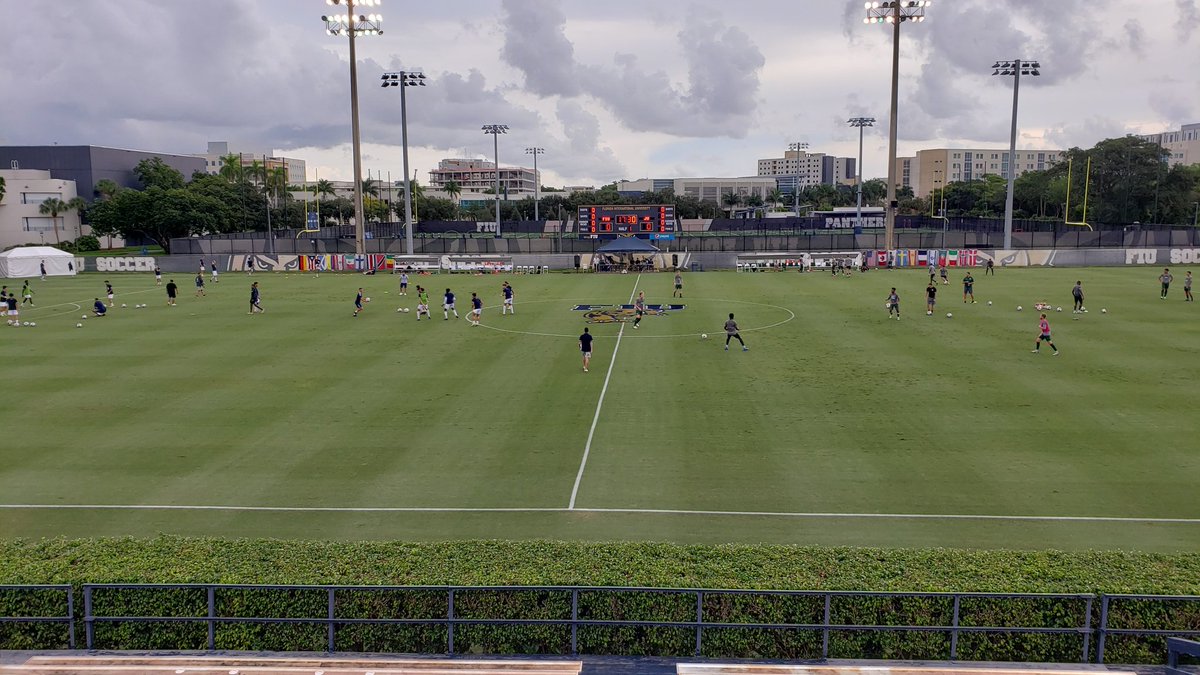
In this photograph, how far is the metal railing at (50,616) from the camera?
9742 mm

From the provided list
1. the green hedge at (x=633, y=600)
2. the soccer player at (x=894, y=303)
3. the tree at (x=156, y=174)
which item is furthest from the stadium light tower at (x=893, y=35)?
the tree at (x=156, y=174)

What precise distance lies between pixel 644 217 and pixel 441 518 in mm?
62457

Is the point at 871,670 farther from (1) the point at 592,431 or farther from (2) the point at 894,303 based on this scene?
(2) the point at 894,303

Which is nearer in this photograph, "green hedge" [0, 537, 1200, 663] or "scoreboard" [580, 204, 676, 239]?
"green hedge" [0, 537, 1200, 663]

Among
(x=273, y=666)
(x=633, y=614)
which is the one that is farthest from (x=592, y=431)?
(x=273, y=666)

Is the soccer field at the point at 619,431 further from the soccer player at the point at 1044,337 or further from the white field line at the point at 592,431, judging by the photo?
the soccer player at the point at 1044,337

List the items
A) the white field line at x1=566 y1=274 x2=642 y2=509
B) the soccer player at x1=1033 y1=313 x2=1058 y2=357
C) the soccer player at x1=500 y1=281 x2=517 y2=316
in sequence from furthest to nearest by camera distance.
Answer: the soccer player at x1=500 y1=281 x2=517 y2=316 < the soccer player at x1=1033 y1=313 x2=1058 y2=357 < the white field line at x1=566 y1=274 x2=642 y2=509

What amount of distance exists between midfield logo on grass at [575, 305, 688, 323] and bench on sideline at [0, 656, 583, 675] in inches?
1173

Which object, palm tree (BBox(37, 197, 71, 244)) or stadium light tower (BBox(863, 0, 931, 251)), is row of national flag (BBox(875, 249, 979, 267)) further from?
palm tree (BBox(37, 197, 71, 244))

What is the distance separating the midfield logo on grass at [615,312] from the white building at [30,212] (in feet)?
291

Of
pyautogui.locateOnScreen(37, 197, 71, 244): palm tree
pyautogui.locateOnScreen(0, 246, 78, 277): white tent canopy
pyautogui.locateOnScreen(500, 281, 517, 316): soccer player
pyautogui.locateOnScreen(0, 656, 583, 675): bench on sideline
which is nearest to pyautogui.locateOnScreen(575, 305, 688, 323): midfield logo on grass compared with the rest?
pyautogui.locateOnScreen(500, 281, 517, 316): soccer player

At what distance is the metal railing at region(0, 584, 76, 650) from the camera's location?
9742 millimetres

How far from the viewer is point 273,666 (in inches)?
377

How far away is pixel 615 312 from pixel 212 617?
33178mm
